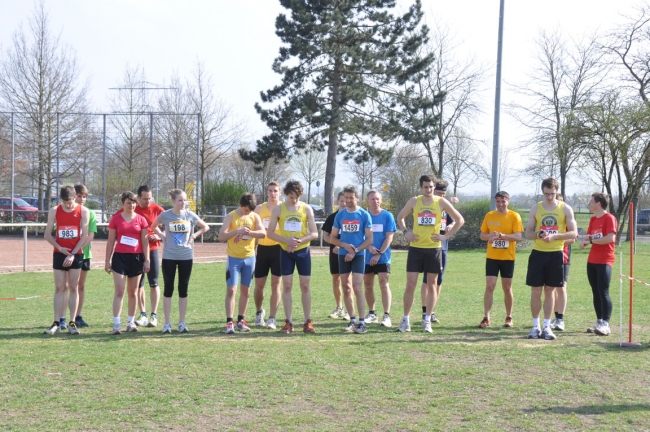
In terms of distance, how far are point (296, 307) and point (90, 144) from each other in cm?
2757

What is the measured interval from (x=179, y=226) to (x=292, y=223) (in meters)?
1.39

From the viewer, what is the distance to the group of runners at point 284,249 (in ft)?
27.1

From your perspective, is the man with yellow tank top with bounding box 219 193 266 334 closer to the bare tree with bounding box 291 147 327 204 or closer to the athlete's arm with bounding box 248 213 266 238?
the athlete's arm with bounding box 248 213 266 238

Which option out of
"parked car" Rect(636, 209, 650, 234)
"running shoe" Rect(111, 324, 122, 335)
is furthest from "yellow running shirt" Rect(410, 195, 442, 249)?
"parked car" Rect(636, 209, 650, 234)

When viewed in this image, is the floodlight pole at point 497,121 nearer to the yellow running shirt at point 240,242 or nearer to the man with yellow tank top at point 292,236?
the man with yellow tank top at point 292,236

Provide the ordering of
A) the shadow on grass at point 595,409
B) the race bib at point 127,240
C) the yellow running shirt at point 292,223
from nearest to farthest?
the shadow on grass at point 595,409
the race bib at point 127,240
the yellow running shirt at point 292,223

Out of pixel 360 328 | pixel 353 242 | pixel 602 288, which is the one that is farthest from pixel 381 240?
pixel 602 288

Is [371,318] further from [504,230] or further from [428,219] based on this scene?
[504,230]

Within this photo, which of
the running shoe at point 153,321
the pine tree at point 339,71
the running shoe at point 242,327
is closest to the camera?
the running shoe at point 242,327

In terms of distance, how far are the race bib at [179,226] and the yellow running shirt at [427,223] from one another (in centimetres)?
287

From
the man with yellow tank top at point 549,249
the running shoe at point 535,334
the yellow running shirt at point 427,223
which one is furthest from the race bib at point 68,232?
the running shoe at point 535,334

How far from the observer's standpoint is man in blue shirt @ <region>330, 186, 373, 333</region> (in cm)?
856

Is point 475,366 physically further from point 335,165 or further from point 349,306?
point 335,165

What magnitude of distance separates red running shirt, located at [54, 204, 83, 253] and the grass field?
1.12 m
